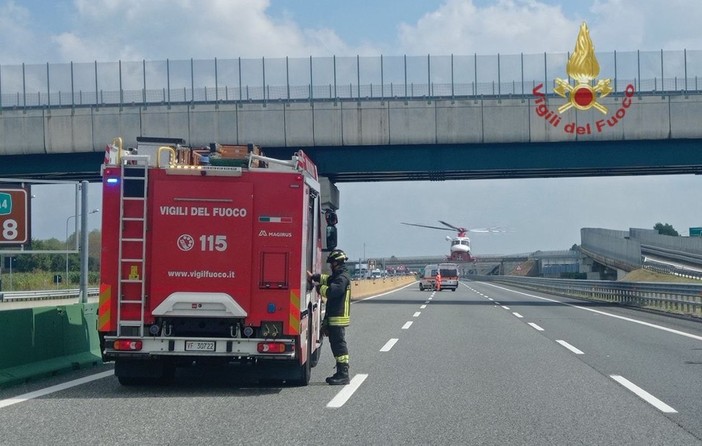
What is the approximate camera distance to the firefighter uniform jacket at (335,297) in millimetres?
11211

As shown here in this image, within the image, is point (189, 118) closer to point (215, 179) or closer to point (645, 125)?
point (645, 125)

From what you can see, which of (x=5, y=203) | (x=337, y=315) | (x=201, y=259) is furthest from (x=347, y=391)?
(x=5, y=203)

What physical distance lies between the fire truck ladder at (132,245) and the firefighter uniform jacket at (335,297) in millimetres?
2420

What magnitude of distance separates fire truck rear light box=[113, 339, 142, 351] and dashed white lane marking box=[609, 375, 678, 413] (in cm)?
592

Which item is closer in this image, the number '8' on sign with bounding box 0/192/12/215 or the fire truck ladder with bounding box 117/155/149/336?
the fire truck ladder with bounding box 117/155/149/336

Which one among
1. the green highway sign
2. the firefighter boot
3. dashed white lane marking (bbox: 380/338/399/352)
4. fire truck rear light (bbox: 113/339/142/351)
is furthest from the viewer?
dashed white lane marking (bbox: 380/338/399/352)

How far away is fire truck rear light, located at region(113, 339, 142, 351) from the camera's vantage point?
32.7 ft

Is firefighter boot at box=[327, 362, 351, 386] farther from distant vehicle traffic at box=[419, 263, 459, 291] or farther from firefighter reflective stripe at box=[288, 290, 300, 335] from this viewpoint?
distant vehicle traffic at box=[419, 263, 459, 291]

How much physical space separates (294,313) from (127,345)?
78.1 inches

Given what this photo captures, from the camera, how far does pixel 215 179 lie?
1015 centimetres

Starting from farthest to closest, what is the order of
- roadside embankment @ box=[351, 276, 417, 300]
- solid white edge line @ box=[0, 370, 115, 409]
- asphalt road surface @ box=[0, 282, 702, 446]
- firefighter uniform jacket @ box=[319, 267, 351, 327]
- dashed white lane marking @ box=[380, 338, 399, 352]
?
1. roadside embankment @ box=[351, 276, 417, 300]
2. dashed white lane marking @ box=[380, 338, 399, 352]
3. firefighter uniform jacket @ box=[319, 267, 351, 327]
4. solid white edge line @ box=[0, 370, 115, 409]
5. asphalt road surface @ box=[0, 282, 702, 446]

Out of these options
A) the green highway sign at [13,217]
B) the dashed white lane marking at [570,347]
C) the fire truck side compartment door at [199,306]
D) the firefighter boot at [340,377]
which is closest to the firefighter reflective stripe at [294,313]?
the fire truck side compartment door at [199,306]

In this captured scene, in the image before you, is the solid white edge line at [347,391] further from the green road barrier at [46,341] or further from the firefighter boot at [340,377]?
the green road barrier at [46,341]

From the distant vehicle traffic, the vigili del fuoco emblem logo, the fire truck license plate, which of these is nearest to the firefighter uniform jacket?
the fire truck license plate
